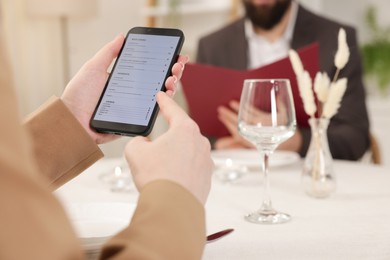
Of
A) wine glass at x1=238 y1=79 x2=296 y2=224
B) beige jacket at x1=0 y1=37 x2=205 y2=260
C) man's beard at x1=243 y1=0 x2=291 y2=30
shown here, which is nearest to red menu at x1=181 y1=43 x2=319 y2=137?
wine glass at x1=238 y1=79 x2=296 y2=224

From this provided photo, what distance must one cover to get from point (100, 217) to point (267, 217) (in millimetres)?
293

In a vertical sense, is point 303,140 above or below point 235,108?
below

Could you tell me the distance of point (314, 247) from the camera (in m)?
1.06

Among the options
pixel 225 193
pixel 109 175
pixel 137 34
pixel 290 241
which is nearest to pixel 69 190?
pixel 109 175

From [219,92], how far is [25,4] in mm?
1476

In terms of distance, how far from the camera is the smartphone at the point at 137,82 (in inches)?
40.6

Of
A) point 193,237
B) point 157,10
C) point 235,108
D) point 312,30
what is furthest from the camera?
point 157,10

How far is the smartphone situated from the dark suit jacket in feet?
3.72

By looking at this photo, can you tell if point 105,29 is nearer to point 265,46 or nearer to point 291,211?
point 265,46

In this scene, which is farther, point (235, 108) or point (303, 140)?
point (303, 140)

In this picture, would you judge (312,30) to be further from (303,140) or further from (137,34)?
(137,34)

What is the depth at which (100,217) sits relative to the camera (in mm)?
1137

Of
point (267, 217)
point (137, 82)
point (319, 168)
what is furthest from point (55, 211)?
point (319, 168)

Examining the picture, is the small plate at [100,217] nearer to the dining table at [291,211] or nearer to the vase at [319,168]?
the dining table at [291,211]
